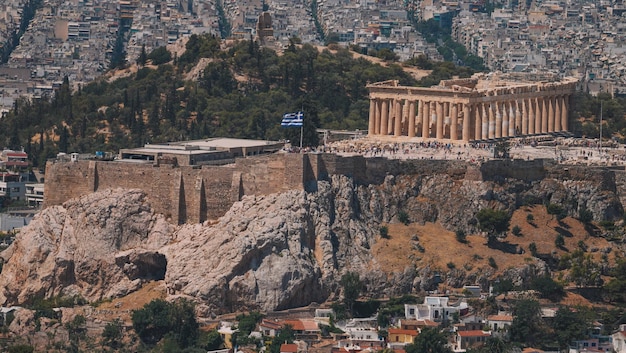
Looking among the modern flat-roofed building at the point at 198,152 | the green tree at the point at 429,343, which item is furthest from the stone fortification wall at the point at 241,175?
the green tree at the point at 429,343

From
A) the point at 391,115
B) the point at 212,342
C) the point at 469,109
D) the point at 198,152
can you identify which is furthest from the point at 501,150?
the point at 212,342

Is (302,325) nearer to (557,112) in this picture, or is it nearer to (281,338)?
(281,338)

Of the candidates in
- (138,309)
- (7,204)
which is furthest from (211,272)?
(7,204)

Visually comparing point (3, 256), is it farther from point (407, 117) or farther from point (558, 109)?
point (558, 109)

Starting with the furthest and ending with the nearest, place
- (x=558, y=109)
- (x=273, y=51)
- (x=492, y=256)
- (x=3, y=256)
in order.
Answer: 1. (x=273, y=51)
2. (x=558, y=109)
3. (x=3, y=256)
4. (x=492, y=256)

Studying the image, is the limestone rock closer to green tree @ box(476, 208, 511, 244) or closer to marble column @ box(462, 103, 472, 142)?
green tree @ box(476, 208, 511, 244)

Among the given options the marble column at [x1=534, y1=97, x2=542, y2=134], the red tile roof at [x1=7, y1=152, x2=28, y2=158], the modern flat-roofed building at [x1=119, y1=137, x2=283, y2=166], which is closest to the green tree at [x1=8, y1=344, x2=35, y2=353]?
the modern flat-roofed building at [x1=119, y1=137, x2=283, y2=166]
